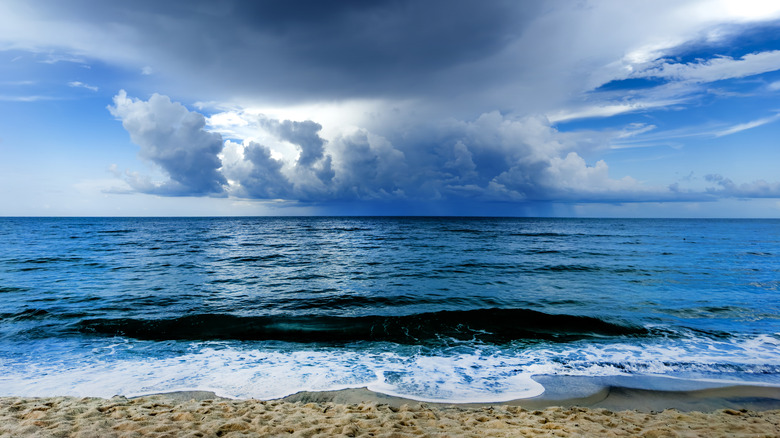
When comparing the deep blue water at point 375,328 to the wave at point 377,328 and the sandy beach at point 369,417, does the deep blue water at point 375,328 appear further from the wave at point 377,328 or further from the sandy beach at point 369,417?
the sandy beach at point 369,417

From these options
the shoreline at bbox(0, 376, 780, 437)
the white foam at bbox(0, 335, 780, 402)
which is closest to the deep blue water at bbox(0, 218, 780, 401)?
the white foam at bbox(0, 335, 780, 402)

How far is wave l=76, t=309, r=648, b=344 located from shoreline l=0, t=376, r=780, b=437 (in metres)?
4.22

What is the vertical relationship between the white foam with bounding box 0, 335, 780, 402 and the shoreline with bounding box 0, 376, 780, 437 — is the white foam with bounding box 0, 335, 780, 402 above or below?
below

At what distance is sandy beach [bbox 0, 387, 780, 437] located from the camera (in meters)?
5.56

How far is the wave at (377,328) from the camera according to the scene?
12.2 m

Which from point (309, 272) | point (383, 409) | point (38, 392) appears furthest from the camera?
point (309, 272)

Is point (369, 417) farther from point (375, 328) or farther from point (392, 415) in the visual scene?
point (375, 328)

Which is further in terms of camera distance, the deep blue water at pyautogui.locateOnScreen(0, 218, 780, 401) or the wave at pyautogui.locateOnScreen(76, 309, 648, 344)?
the wave at pyautogui.locateOnScreen(76, 309, 648, 344)

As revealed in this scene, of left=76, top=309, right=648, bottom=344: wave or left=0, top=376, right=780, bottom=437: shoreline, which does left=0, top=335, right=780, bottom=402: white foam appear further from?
left=76, top=309, right=648, bottom=344: wave

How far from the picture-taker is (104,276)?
→ 22109 mm

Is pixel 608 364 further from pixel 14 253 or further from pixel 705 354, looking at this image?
pixel 14 253

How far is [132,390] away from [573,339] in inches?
498

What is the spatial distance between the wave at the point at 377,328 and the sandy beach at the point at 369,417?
14.5 feet


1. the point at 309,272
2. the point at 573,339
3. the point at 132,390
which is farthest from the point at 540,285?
the point at 132,390
